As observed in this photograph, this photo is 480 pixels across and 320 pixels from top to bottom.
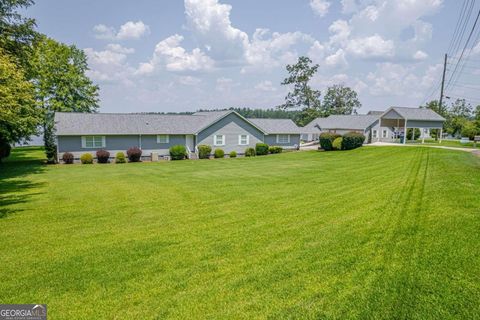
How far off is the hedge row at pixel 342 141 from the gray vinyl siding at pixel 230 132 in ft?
26.8

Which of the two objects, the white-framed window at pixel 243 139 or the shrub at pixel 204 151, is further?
the white-framed window at pixel 243 139

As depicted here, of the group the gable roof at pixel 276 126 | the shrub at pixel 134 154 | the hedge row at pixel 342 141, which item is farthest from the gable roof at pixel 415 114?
the shrub at pixel 134 154

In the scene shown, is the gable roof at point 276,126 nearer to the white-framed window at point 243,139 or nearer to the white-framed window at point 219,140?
the white-framed window at point 243,139

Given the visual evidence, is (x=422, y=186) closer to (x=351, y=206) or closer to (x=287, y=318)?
(x=351, y=206)

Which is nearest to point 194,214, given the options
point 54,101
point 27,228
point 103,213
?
point 103,213

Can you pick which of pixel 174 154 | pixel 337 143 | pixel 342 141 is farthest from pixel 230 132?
pixel 342 141

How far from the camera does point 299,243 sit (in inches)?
292

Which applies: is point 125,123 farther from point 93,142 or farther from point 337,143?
point 337,143

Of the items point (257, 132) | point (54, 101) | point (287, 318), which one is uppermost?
point (54, 101)

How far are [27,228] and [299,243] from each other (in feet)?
25.3

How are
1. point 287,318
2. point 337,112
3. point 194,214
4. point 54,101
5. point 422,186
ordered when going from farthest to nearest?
point 337,112 → point 54,101 → point 422,186 → point 194,214 → point 287,318

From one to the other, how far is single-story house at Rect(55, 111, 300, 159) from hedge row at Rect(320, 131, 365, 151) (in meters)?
6.19

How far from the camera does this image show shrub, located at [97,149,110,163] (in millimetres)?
29531

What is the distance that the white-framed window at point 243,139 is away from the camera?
119ft
